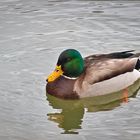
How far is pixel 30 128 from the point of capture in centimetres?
894

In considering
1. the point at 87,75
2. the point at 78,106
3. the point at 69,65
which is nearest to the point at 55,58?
the point at 69,65

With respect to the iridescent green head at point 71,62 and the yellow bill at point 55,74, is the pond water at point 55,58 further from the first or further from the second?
the iridescent green head at point 71,62

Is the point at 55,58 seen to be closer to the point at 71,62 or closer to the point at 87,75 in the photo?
the point at 71,62

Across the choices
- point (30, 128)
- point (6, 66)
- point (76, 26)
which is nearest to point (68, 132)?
point (30, 128)

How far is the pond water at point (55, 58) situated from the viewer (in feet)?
29.3

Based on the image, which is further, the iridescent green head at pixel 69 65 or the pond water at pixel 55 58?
the iridescent green head at pixel 69 65

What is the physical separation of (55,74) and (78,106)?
69cm

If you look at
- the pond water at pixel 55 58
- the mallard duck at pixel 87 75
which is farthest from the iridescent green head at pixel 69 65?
the pond water at pixel 55 58

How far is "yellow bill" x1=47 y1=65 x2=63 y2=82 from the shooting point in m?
10.3

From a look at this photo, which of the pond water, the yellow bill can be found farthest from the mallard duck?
the pond water

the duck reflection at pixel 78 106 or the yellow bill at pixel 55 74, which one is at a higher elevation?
the yellow bill at pixel 55 74

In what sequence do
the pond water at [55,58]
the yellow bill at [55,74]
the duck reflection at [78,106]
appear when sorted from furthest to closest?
the yellow bill at [55,74], the duck reflection at [78,106], the pond water at [55,58]

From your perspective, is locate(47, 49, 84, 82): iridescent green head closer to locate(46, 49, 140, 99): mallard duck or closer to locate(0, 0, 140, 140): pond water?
locate(46, 49, 140, 99): mallard duck

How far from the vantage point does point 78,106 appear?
10.1 metres
